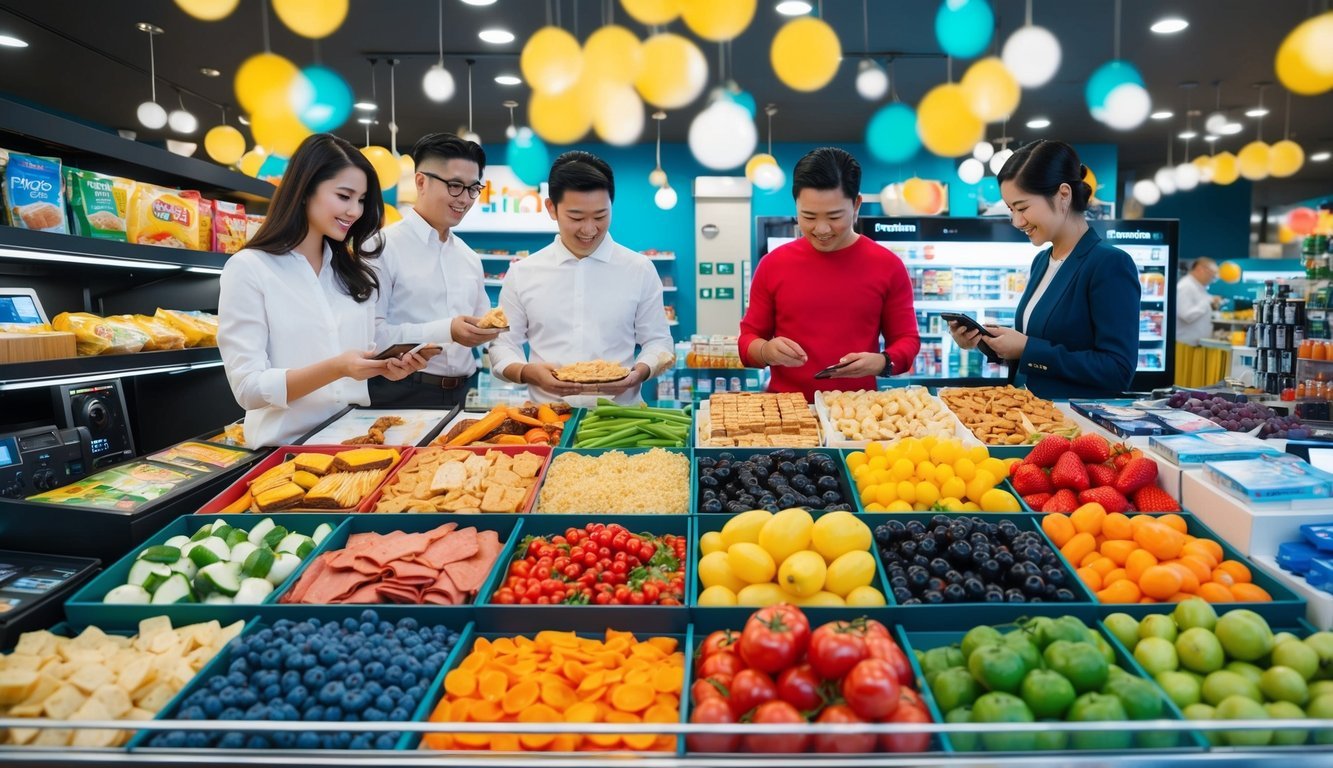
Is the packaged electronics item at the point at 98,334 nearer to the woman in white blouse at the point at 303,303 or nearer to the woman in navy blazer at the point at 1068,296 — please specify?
the woman in white blouse at the point at 303,303

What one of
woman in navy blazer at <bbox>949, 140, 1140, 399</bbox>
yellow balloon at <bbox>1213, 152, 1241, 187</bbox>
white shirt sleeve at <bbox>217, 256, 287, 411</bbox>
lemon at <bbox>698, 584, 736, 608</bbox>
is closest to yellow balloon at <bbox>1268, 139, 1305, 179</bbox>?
yellow balloon at <bbox>1213, 152, 1241, 187</bbox>

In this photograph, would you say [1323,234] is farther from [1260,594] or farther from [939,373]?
[1260,594]

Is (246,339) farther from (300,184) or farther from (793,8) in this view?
(793,8)

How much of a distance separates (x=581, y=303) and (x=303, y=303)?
1330 mm

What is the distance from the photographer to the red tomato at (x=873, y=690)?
128cm

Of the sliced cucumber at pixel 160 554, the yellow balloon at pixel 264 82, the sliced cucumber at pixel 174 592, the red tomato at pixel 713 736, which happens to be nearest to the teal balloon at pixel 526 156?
the yellow balloon at pixel 264 82

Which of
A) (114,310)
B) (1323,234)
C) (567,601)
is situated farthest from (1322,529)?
(1323,234)

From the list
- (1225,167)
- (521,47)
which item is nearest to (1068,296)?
(521,47)

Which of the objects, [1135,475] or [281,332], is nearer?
[1135,475]

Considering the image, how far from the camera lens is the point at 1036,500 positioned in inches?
90.7

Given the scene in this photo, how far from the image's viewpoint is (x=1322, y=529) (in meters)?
1.85

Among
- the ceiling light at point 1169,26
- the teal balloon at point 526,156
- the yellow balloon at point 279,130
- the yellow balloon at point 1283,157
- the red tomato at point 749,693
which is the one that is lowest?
the red tomato at point 749,693

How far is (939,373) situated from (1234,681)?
17.2 feet

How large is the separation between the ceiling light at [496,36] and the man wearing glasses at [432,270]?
11.3 ft
